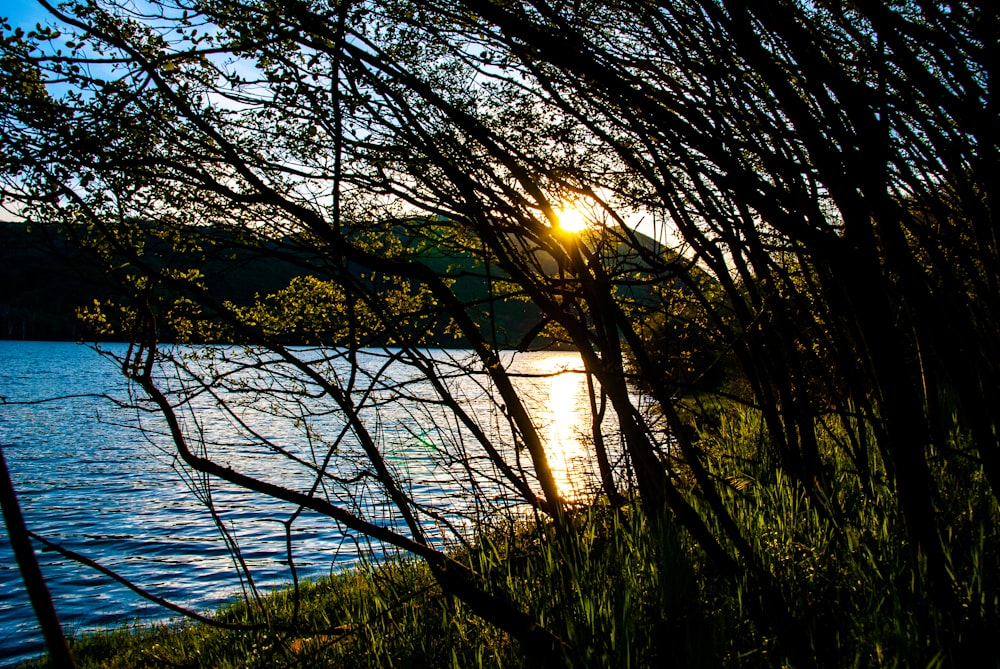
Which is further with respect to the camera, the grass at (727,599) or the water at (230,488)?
the water at (230,488)

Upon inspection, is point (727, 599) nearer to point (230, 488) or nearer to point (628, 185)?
point (628, 185)

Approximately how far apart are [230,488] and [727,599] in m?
14.7

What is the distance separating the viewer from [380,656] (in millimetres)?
2699

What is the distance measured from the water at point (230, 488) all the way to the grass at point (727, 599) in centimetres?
41

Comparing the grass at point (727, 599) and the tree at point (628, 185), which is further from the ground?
the tree at point (628, 185)

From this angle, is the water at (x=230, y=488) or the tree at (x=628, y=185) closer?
the tree at (x=628, y=185)

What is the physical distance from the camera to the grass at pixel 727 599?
2.12 metres

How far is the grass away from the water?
408 millimetres

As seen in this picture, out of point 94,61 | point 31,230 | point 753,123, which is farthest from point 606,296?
point 31,230

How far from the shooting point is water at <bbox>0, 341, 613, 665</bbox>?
10.0 feet

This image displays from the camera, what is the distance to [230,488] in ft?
49.3

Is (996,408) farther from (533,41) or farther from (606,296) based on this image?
(533,41)

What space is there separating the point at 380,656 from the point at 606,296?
177 cm

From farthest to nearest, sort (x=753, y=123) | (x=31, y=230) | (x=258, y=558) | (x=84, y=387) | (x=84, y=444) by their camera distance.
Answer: (x=84, y=387), (x=84, y=444), (x=258, y=558), (x=31, y=230), (x=753, y=123)
